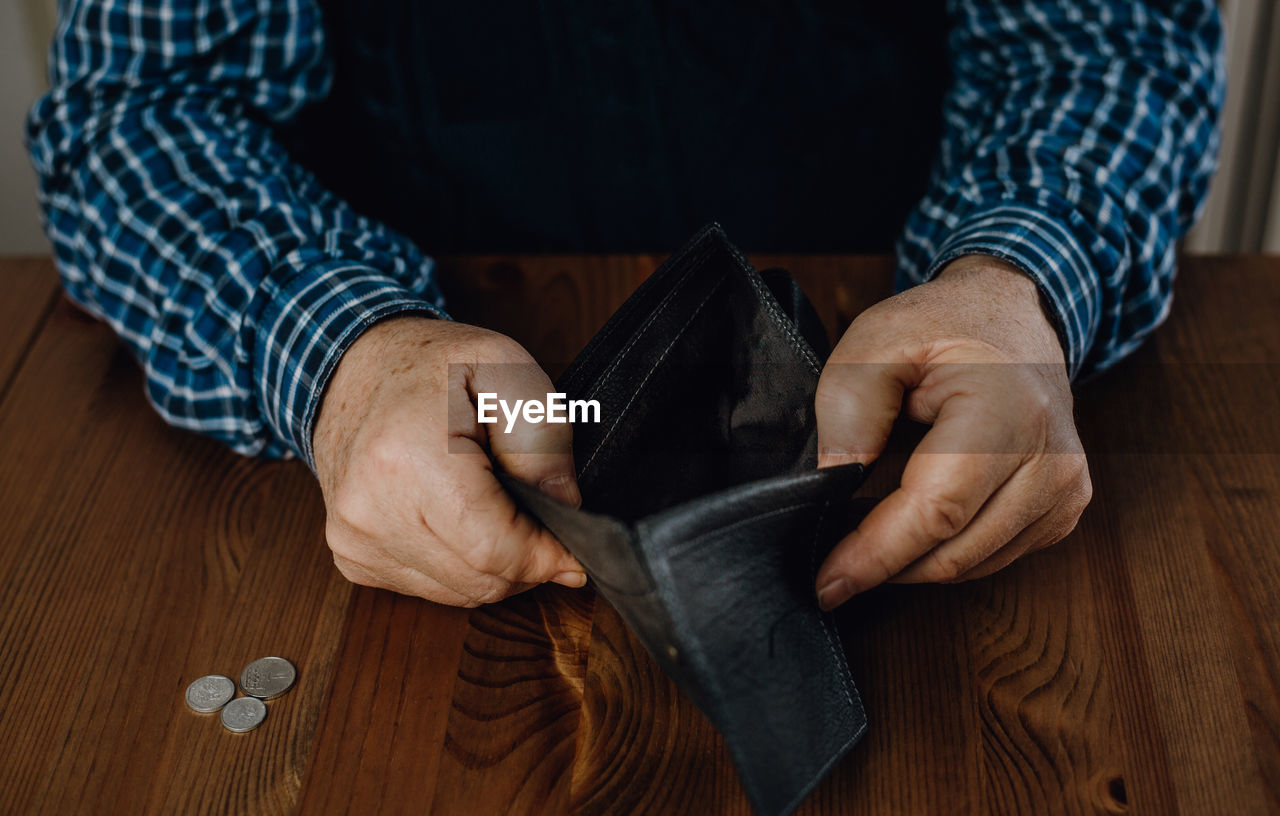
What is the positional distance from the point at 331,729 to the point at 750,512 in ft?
0.93

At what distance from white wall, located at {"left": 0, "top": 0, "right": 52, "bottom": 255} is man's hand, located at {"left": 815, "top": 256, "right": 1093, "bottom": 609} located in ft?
4.77

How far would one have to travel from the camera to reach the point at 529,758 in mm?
552

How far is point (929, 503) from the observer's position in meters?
0.55

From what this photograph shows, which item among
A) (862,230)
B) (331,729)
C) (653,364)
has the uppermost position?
(653,364)

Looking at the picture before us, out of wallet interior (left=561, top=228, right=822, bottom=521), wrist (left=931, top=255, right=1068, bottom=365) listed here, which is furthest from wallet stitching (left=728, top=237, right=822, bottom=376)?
wrist (left=931, top=255, right=1068, bottom=365)

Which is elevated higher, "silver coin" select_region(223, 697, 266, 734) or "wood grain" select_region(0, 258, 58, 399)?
"wood grain" select_region(0, 258, 58, 399)

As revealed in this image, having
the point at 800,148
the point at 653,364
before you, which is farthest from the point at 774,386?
the point at 800,148

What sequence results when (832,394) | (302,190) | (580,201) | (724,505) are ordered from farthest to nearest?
(580,201) < (302,190) < (832,394) < (724,505)

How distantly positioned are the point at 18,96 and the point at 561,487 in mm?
1414

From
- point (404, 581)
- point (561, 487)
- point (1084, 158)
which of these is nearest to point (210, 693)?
point (404, 581)

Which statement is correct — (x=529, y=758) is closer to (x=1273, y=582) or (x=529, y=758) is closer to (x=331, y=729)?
(x=331, y=729)

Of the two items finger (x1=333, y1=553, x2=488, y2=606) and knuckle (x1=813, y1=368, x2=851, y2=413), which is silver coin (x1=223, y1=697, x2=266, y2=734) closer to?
finger (x1=333, y1=553, x2=488, y2=606)

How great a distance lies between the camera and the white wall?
1.47 meters

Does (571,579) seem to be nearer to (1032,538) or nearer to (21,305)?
(1032,538)
